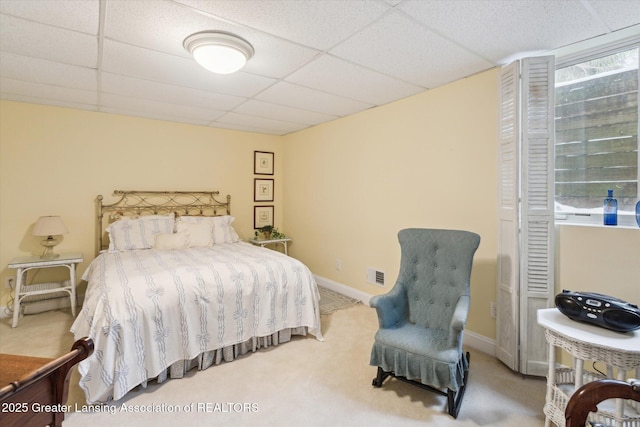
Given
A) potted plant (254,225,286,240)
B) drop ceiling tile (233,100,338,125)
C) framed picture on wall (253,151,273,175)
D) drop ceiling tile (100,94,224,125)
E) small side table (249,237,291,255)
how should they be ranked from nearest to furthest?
1. drop ceiling tile (100,94,224,125)
2. drop ceiling tile (233,100,338,125)
3. small side table (249,237,291,255)
4. potted plant (254,225,286,240)
5. framed picture on wall (253,151,273,175)

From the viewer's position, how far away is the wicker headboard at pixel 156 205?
3877 millimetres

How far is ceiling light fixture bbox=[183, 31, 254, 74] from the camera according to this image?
1942 mm

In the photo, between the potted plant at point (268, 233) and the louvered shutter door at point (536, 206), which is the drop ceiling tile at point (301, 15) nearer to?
the louvered shutter door at point (536, 206)

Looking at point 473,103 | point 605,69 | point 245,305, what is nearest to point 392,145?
point 473,103

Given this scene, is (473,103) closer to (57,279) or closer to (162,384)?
(162,384)

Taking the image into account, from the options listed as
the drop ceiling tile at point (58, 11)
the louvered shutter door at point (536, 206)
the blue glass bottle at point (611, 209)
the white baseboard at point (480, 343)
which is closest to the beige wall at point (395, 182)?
the white baseboard at point (480, 343)

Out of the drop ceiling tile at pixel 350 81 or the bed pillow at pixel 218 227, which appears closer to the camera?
the drop ceiling tile at pixel 350 81

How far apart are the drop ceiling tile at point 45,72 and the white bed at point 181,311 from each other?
1.68 meters

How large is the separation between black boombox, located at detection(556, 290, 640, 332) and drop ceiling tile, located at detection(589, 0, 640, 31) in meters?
1.59

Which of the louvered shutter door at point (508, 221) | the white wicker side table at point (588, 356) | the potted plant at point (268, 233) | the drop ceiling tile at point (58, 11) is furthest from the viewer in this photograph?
the potted plant at point (268, 233)

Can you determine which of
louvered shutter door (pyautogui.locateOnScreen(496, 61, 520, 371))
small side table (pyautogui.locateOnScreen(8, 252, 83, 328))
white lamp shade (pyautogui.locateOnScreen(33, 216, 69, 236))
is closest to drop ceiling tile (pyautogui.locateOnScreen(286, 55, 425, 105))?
louvered shutter door (pyautogui.locateOnScreen(496, 61, 520, 371))

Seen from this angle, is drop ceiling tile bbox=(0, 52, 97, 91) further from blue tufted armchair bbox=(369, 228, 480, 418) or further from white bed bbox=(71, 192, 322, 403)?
blue tufted armchair bbox=(369, 228, 480, 418)

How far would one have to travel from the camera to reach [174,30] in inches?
74.9

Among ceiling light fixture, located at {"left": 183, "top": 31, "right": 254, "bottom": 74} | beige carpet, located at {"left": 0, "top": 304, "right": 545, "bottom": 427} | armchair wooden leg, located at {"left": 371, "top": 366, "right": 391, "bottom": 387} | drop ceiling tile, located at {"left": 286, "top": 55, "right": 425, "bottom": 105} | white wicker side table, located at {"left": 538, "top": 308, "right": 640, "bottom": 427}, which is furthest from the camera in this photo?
drop ceiling tile, located at {"left": 286, "top": 55, "right": 425, "bottom": 105}
